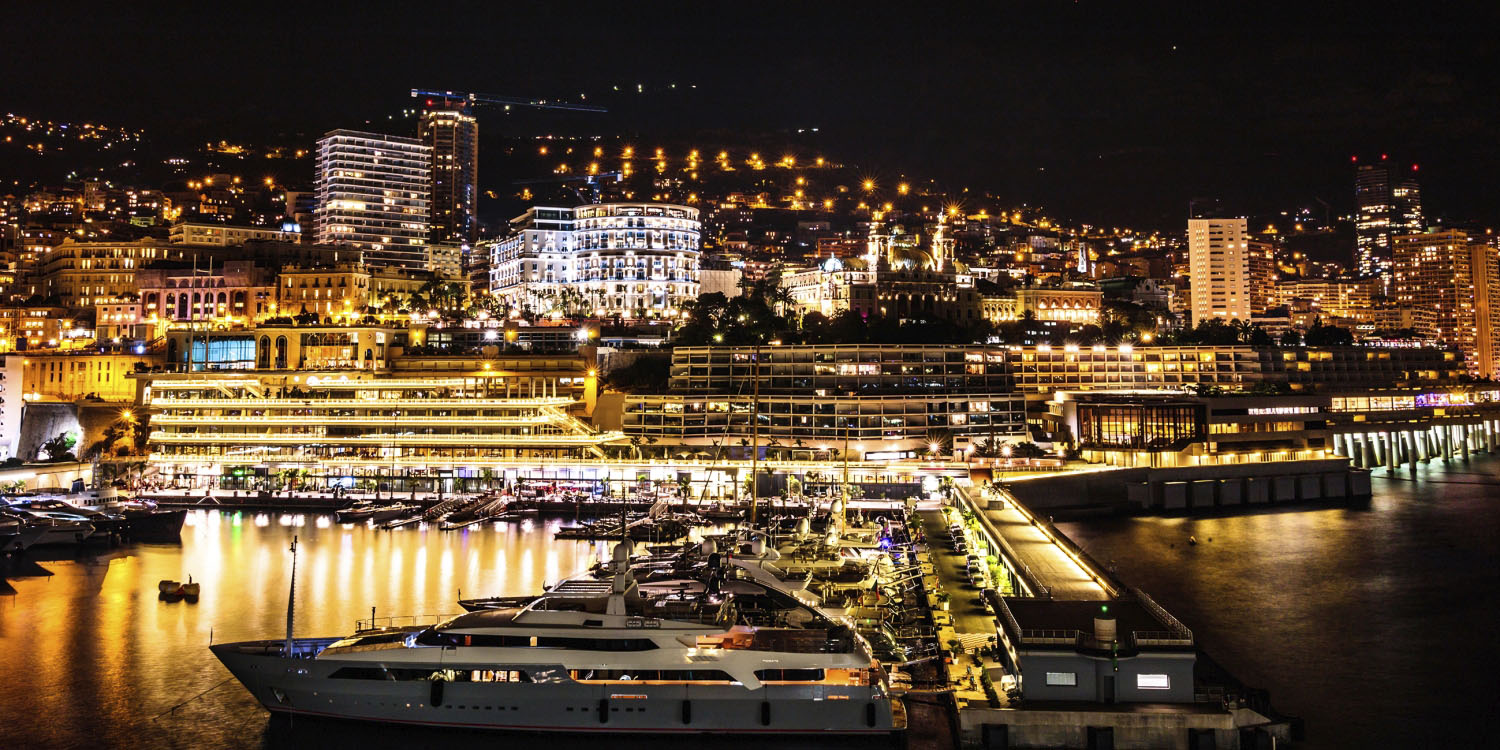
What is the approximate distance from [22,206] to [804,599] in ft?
528

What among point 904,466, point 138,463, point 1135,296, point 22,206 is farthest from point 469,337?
point 1135,296

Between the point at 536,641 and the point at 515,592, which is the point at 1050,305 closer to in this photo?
the point at 515,592

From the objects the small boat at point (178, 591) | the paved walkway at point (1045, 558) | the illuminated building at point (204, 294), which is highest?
the illuminated building at point (204, 294)

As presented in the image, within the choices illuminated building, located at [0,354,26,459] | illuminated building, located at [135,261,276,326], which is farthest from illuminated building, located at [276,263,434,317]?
illuminated building, located at [0,354,26,459]

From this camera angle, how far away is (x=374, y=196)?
484 ft

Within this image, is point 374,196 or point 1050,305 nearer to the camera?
point 374,196

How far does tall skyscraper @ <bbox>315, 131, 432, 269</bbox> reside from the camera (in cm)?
14488

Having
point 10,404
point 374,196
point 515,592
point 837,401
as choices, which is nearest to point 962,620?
point 515,592

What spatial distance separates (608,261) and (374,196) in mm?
43037

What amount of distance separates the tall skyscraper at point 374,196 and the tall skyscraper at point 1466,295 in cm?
17088

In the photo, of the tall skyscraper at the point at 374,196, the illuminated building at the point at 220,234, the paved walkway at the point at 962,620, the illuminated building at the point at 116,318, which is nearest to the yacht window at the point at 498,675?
the paved walkway at the point at 962,620

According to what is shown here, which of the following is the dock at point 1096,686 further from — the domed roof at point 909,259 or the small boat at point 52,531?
the domed roof at point 909,259

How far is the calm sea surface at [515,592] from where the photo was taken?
92.3 feet

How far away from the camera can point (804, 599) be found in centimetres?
3403
